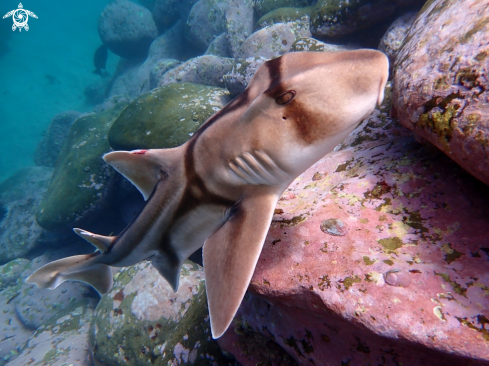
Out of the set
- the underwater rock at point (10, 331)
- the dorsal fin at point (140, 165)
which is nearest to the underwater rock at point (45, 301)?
the underwater rock at point (10, 331)

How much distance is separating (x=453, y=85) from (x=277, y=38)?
885cm

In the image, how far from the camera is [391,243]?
1.87 meters

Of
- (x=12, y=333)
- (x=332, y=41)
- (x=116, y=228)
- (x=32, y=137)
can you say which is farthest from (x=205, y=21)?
(x=32, y=137)

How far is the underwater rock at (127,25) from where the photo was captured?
2314 cm

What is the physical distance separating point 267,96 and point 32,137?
5570 cm

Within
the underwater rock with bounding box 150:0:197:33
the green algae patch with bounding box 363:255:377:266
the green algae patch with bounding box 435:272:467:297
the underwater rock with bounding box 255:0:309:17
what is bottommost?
the green algae patch with bounding box 435:272:467:297

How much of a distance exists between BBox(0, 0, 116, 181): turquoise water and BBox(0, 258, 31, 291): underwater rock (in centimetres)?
2940

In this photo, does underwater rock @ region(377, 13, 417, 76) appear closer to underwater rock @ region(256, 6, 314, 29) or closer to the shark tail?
underwater rock @ region(256, 6, 314, 29)

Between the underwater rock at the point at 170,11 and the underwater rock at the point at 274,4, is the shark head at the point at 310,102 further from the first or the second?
the underwater rock at the point at 170,11

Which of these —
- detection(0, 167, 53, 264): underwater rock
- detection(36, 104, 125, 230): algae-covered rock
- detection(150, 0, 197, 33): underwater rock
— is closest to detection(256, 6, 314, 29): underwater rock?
detection(36, 104, 125, 230): algae-covered rock

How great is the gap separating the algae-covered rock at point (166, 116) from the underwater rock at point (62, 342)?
5.37 meters

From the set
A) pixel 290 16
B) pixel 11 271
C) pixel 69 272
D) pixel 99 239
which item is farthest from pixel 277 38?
pixel 11 271

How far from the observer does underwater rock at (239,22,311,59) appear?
Result: 9186mm

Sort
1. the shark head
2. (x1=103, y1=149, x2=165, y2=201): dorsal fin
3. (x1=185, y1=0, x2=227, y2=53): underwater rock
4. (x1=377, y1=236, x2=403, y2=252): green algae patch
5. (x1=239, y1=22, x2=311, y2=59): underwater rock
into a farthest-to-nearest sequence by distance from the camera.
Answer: (x1=185, y1=0, x2=227, y2=53): underwater rock, (x1=239, y1=22, x2=311, y2=59): underwater rock, (x1=103, y1=149, x2=165, y2=201): dorsal fin, (x1=377, y1=236, x2=403, y2=252): green algae patch, the shark head
